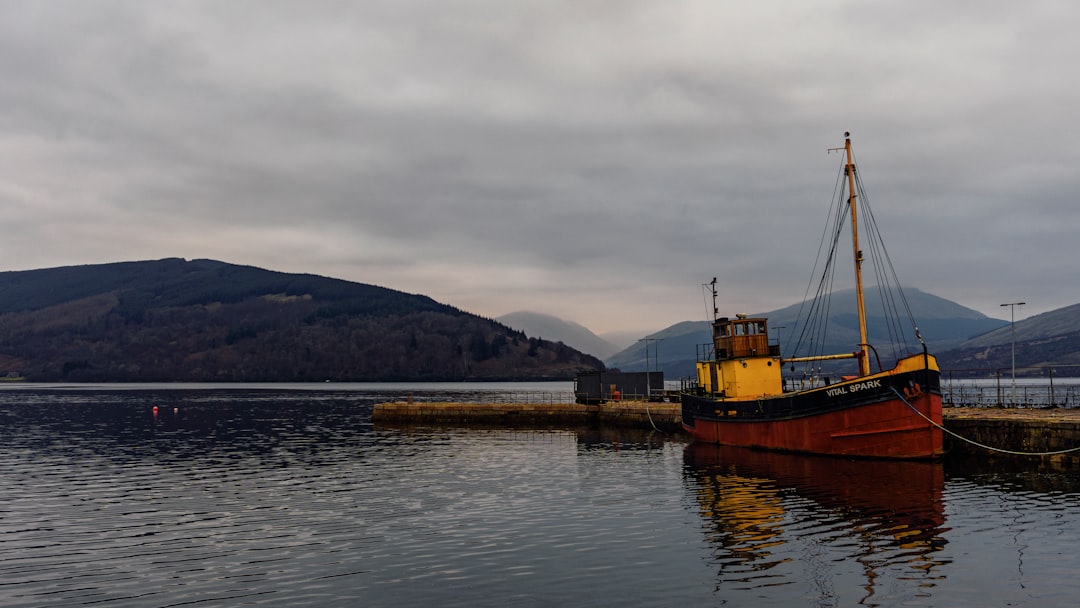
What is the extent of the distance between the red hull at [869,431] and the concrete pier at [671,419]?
3075 mm

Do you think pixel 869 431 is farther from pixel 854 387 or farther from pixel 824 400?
pixel 824 400

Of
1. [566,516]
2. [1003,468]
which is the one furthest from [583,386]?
[566,516]

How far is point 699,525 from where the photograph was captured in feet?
97.1

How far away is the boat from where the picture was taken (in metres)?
43.2

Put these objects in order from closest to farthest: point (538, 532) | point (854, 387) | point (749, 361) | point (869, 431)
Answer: point (538, 532)
point (854, 387)
point (869, 431)
point (749, 361)

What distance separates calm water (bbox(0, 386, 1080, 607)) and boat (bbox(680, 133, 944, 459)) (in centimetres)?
172

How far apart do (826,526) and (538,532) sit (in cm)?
1073

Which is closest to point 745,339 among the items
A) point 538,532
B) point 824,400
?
point 824,400

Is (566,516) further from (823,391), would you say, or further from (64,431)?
(64,431)

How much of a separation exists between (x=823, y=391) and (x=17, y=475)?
49450 millimetres

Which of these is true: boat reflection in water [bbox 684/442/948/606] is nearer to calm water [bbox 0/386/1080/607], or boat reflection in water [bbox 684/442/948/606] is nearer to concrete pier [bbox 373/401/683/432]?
calm water [bbox 0/386/1080/607]

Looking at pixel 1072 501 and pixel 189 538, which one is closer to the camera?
pixel 189 538

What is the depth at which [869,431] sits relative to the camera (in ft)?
148

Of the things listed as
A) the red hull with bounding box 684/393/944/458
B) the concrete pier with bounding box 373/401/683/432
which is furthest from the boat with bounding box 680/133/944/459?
the concrete pier with bounding box 373/401/683/432
